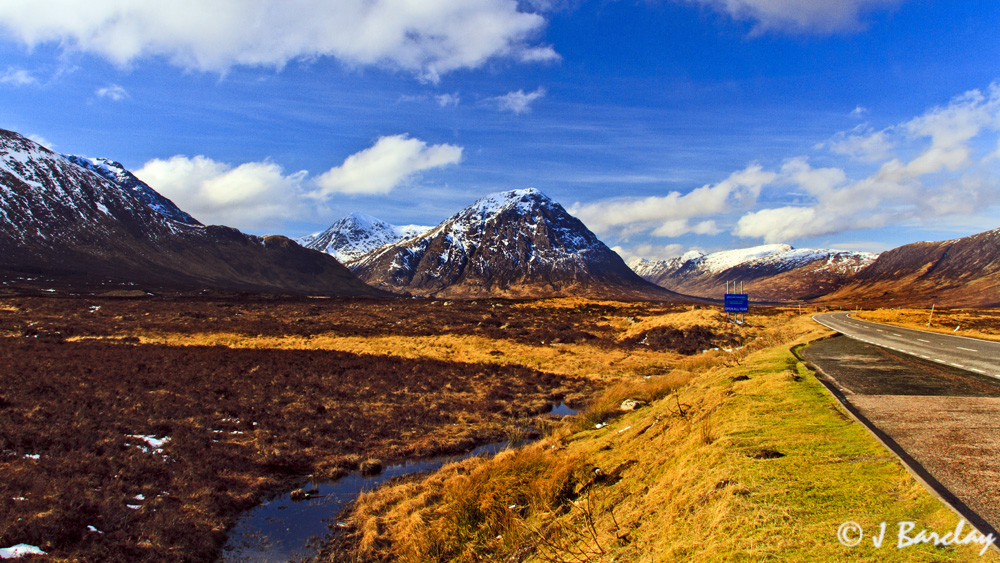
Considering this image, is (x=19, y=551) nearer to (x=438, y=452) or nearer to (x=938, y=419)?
(x=438, y=452)

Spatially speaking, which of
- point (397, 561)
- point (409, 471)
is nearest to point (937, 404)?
point (397, 561)

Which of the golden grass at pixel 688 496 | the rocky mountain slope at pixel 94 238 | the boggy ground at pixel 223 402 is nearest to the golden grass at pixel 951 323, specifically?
the boggy ground at pixel 223 402

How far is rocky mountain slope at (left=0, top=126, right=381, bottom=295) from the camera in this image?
126 metres

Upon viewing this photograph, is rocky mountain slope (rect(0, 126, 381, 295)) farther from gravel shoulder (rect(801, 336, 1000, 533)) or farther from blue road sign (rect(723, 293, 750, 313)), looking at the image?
gravel shoulder (rect(801, 336, 1000, 533))

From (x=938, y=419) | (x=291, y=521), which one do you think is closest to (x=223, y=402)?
(x=291, y=521)

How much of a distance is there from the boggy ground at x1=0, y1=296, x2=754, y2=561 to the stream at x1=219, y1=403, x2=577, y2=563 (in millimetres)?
482

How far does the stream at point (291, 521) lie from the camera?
10352mm

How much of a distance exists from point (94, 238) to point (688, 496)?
653ft

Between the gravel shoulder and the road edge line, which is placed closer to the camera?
the road edge line

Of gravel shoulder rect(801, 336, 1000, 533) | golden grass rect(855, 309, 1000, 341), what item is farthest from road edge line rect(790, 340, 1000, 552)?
golden grass rect(855, 309, 1000, 341)

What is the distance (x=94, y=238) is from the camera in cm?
15000

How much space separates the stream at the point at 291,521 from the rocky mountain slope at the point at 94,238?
398ft

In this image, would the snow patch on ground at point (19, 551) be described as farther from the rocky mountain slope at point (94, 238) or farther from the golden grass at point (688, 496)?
the rocky mountain slope at point (94, 238)

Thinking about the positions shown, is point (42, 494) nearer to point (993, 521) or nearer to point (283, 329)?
point (993, 521)
